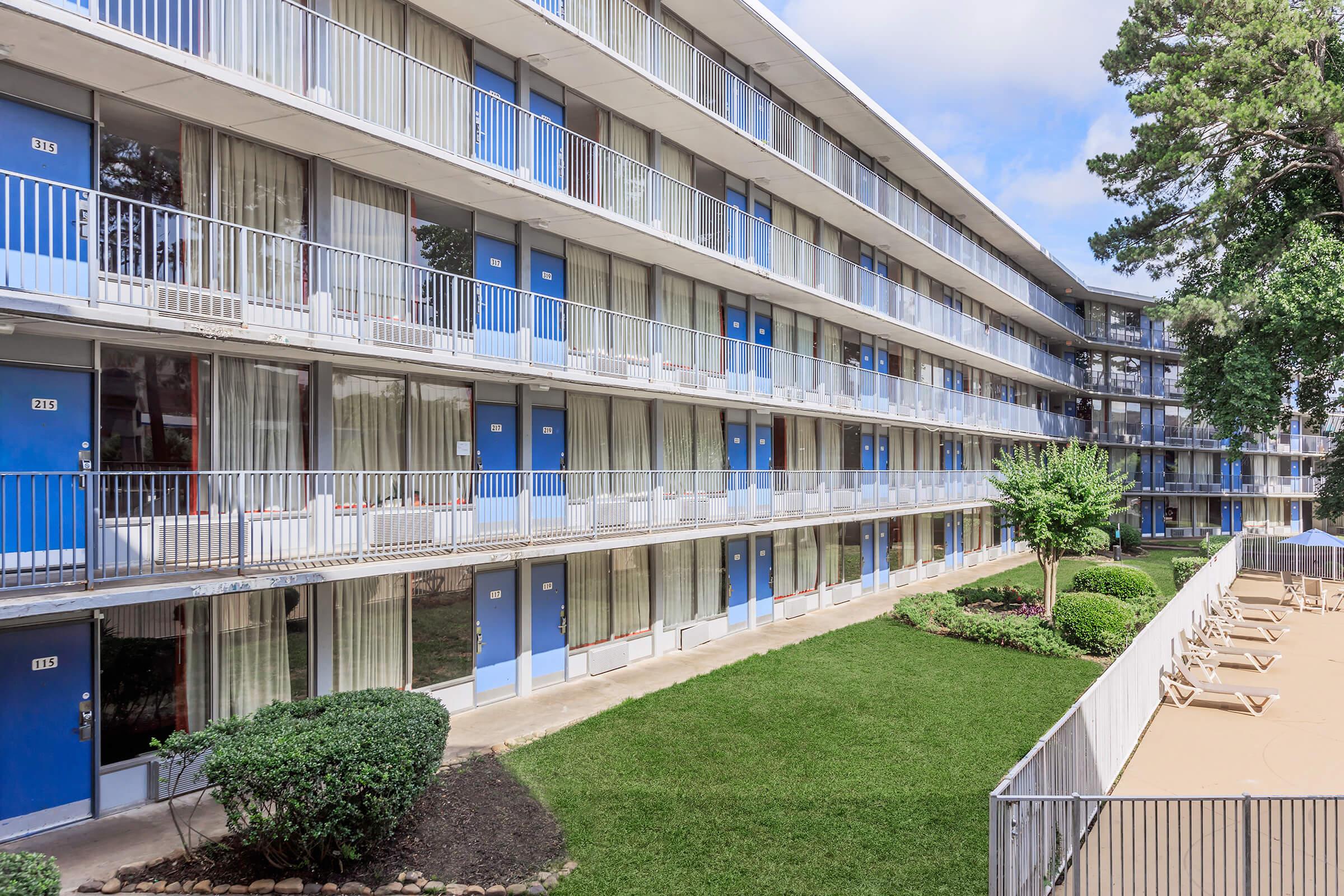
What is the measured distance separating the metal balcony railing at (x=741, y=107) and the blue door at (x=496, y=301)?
3.89 metres

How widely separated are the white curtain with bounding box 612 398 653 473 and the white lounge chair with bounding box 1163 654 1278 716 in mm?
10128

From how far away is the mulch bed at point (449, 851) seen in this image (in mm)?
7953

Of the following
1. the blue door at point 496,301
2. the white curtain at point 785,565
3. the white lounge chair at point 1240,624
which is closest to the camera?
the blue door at point 496,301

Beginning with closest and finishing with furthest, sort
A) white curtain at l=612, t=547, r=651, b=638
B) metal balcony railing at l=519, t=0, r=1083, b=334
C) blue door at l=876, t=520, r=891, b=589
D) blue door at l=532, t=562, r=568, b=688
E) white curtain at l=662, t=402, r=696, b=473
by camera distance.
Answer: blue door at l=532, t=562, r=568, b=688
metal balcony railing at l=519, t=0, r=1083, b=334
white curtain at l=612, t=547, r=651, b=638
white curtain at l=662, t=402, r=696, b=473
blue door at l=876, t=520, r=891, b=589

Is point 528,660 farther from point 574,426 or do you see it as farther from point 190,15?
point 190,15

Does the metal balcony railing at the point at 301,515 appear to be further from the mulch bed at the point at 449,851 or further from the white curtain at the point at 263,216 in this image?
the mulch bed at the point at 449,851

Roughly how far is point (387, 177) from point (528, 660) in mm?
8236

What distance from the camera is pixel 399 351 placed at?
1147cm

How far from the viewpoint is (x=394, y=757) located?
800cm

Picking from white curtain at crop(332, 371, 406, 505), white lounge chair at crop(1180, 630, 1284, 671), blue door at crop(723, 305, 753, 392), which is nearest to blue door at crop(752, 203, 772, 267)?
blue door at crop(723, 305, 753, 392)

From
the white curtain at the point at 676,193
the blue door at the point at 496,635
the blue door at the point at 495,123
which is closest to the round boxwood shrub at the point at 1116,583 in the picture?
the white curtain at the point at 676,193

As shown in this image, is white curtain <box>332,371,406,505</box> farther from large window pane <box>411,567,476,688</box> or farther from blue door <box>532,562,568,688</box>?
blue door <box>532,562,568,688</box>

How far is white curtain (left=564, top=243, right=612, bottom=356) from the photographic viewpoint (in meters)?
15.8

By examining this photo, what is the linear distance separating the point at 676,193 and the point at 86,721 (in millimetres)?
13557
